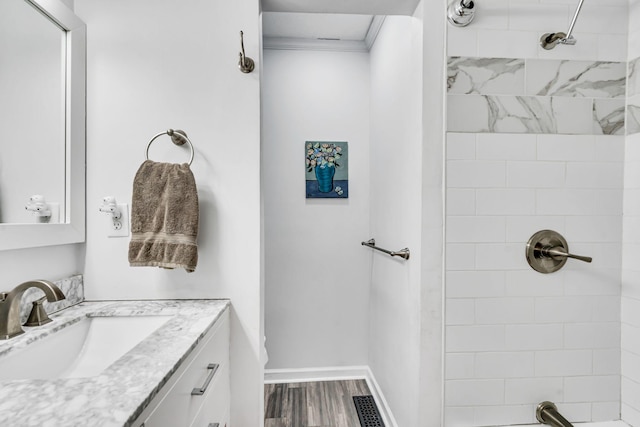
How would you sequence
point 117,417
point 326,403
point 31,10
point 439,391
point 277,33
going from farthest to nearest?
point 277,33 < point 326,403 < point 439,391 < point 31,10 < point 117,417

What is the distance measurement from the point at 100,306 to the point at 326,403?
4.87 ft

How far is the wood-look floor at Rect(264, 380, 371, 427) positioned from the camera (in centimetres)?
196

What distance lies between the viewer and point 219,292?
138cm

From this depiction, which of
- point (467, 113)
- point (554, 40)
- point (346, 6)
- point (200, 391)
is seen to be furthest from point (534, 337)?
point (346, 6)

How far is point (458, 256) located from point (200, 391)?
3.35 feet

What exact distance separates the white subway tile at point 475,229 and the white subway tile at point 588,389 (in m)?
0.66

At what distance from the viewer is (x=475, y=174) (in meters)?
1.36

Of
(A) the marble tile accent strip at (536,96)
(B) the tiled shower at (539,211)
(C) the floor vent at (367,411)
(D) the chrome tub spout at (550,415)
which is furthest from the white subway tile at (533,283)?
(C) the floor vent at (367,411)

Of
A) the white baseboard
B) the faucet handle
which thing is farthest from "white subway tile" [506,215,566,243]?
the faucet handle

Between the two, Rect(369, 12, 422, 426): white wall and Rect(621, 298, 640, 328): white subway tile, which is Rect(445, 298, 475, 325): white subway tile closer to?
Rect(369, 12, 422, 426): white wall

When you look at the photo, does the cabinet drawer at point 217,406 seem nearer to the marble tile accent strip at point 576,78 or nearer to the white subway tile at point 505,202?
the white subway tile at point 505,202

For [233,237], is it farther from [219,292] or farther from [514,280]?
[514,280]

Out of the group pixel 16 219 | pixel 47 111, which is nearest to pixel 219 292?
pixel 16 219

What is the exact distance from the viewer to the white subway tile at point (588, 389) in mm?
1396
